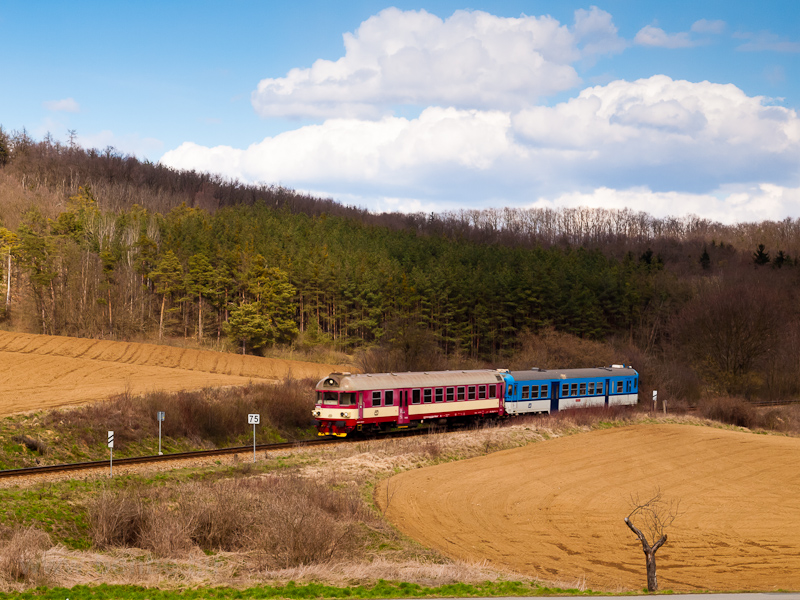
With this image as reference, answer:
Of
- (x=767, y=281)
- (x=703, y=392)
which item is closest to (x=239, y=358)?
(x=703, y=392)

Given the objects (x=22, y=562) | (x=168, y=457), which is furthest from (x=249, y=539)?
(x=168, y=457)

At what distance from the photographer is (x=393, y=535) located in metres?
20.9

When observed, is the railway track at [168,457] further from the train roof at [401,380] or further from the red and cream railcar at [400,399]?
the train roof at [401,380]

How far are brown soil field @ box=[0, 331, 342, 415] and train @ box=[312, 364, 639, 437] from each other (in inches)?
505

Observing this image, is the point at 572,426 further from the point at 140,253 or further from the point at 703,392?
the point at 140,253

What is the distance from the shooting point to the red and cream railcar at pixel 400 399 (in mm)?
33688

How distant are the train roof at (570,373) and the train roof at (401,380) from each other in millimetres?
2343

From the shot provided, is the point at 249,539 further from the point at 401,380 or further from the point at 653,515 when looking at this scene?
the point at 401,380

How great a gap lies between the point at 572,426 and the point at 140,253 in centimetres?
6070

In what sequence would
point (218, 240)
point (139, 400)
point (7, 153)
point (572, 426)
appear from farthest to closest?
point (7, 153) < point (218, 240) < point (572, 426) < point (139, 400)

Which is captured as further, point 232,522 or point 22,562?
point 232,522

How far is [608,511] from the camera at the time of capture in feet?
82.7

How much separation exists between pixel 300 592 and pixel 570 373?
33898 millimetres

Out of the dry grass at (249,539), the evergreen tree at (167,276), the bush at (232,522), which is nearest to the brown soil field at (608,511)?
the dry grass at (249,539)
